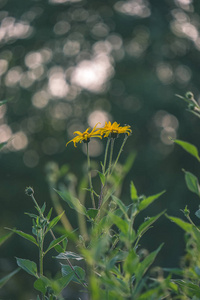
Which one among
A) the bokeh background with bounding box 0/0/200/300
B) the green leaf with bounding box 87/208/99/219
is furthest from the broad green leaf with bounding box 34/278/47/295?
the bokeh background with bounding box 0/0/200/300

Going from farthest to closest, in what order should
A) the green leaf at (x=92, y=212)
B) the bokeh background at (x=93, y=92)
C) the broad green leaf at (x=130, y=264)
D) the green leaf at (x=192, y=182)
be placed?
the bokeh background at (x=93, y=92)
the green leaf at (x=92, y=212)
the green leaf at (x=192, y=182)
the broad green leaf at (x=130, y=264)

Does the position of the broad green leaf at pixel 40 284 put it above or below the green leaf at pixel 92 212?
below

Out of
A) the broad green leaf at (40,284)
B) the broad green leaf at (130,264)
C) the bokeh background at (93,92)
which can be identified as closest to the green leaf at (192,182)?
the broad green leaf at (130,264)

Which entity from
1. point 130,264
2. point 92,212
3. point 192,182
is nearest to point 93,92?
point 92,212

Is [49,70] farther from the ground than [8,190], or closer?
farther from the ground

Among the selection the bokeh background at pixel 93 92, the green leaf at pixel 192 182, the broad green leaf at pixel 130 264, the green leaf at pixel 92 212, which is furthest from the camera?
the bokeh background at pixel 93 92

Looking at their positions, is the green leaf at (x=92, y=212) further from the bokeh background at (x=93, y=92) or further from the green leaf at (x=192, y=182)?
the bokeh background at (x=93, y=92)

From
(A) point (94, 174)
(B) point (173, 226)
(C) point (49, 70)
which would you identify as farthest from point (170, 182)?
(C) point (49, 70)

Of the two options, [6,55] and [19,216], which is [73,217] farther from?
[6,55]

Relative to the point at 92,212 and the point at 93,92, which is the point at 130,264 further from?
the point at 93,92
